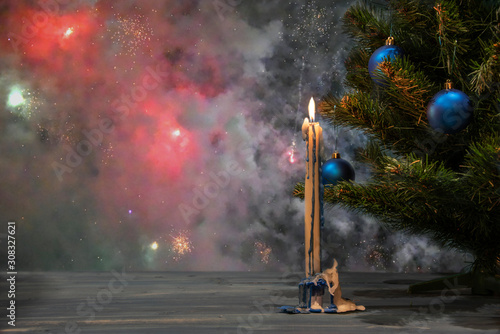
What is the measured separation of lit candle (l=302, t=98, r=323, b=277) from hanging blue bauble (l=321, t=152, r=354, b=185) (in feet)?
1.56

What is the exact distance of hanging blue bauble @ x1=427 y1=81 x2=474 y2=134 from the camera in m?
1.68

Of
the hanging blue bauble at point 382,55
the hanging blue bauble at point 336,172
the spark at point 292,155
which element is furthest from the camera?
the spark at point 292,155

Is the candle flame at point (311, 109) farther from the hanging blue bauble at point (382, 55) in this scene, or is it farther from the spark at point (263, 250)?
the spark at point (263, 250)

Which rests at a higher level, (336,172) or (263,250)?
(336,172)

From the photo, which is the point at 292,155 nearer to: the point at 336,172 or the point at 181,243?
the point at 181,243

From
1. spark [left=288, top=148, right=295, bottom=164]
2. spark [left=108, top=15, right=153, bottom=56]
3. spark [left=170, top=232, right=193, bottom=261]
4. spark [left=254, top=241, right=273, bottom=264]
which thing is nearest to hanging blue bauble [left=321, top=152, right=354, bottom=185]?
spark [left=288, top=148, right=295, bottom=164]

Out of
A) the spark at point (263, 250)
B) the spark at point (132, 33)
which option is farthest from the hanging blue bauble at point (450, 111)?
the spark at point (132, 33)

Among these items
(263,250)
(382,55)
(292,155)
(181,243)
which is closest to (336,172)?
(382,55)

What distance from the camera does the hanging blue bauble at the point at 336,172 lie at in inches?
82.1

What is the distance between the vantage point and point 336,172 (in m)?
2.09

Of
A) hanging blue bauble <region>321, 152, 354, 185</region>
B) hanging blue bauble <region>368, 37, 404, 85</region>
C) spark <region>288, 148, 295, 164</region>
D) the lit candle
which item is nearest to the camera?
the lit candle

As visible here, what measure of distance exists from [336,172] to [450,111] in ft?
1.75

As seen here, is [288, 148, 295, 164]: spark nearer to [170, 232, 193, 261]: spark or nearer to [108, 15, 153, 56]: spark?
[170, 232, 193, 261]: spark

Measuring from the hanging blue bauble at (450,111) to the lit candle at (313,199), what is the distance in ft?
1.23
